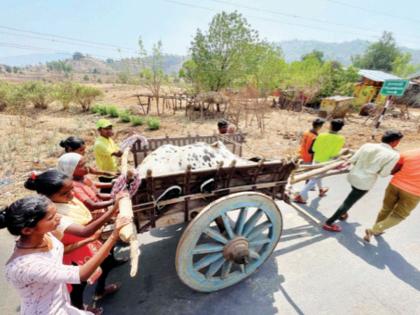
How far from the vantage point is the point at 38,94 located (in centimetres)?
1568

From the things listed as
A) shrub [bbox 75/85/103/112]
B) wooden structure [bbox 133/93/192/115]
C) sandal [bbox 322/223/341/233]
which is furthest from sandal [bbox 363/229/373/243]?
shrub [bbox 75/85/103/112]

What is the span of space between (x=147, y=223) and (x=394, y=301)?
2913 mm

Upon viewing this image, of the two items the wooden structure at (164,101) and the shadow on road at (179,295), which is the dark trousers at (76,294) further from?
the wooden structure at (164,101)

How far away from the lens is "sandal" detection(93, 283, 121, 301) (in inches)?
90.0

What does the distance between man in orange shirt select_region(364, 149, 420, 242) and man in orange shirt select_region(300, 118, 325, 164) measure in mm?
1362

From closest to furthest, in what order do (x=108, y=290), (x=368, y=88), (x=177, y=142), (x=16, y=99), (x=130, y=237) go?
(x=130, y=237) → (x=108, y=290) → (x=177, y=142) → (x=16, y=99) → (x=368, y=88)

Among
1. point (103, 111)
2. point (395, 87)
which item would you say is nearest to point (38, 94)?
point (103, 111)

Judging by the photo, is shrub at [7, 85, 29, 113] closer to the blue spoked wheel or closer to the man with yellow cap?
the man with yellow cap

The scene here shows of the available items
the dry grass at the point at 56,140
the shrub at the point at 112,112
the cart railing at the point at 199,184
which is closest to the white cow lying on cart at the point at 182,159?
the cart railing at the point at 199,184

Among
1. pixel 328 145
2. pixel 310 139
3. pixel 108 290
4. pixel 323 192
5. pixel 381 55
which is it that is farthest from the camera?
pixel 381 55

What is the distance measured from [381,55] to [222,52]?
43194mm

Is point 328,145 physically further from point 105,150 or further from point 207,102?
point 207,102

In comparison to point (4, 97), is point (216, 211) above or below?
above

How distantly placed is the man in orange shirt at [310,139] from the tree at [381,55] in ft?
164
